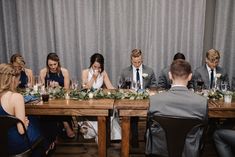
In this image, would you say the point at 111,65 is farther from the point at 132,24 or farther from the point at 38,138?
the point at 38,138

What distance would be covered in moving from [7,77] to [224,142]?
82.8 inches

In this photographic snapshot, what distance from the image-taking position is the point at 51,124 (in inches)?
125

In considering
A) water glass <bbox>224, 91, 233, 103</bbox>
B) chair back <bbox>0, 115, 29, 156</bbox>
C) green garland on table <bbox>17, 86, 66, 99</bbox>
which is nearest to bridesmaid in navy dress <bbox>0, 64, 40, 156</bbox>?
chair back <bbox>0, 115, 29, 156</bbox>

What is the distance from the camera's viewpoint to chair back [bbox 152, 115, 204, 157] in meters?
2.03

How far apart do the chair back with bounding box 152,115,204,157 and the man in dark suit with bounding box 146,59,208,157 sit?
54mm

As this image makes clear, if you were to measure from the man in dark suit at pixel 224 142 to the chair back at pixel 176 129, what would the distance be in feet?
2.26

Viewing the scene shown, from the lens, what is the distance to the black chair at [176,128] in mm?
2033

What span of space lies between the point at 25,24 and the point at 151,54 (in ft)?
7.77

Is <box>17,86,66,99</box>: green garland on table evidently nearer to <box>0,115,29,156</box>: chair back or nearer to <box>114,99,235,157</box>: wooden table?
<box>114,99,235,157</box>: wooden table

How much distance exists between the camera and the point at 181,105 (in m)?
2.11

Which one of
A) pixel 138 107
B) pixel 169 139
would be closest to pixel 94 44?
pixel 138 107

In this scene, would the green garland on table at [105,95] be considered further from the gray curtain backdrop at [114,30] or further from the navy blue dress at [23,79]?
the gray curtain backdrop at [114,30]

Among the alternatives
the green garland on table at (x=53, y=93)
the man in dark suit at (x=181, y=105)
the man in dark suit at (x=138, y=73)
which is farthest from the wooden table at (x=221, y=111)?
the green garland on table at (x=53, y=93)

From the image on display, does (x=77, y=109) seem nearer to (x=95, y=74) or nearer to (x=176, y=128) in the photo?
(x=176, y=128)
